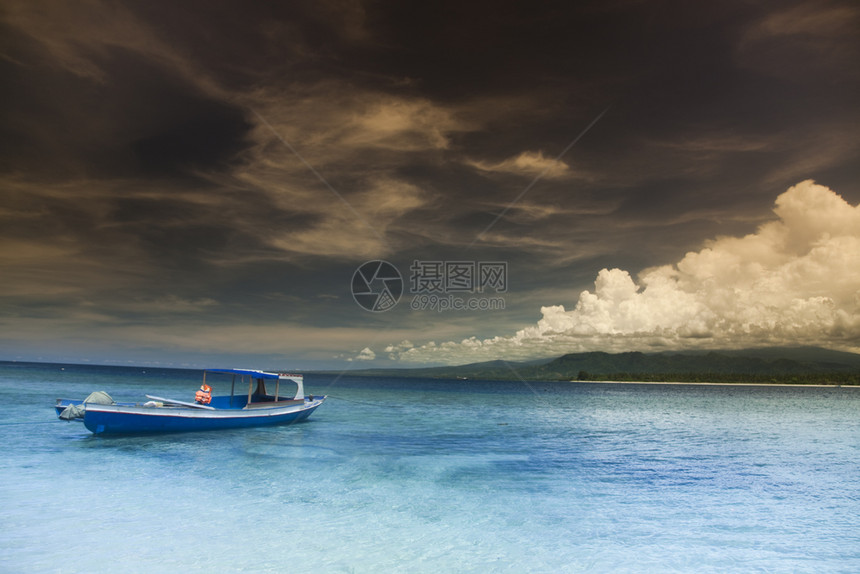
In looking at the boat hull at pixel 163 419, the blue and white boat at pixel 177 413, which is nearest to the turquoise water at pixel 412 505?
the boat hull at pixel 163 419

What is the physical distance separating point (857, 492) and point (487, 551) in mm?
15737

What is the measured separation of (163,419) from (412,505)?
1654 centimetres

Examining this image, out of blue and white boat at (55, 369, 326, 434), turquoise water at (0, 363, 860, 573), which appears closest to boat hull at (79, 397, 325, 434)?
blue and white boat at (55, 369, 326, 434)

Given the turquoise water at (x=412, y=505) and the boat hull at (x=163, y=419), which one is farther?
the boat hull at (x=163, y=419)

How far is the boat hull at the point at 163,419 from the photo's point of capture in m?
23.4

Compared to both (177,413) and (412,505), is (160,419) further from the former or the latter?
(412,505)

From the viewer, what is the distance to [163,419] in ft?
80.7

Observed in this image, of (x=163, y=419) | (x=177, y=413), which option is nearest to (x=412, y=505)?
(x=177, y=413)

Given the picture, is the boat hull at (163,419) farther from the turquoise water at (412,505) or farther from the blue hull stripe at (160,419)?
the turquoise water at (412,505)

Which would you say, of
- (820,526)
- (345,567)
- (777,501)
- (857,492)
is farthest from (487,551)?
(857,492)

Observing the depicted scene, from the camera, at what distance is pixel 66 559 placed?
9797 mm

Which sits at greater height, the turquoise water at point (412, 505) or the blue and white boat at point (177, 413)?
the blue and white boat at point (177, 413)

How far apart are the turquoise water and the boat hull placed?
0.82 m

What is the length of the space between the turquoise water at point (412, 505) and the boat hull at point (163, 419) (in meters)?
0.82
